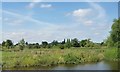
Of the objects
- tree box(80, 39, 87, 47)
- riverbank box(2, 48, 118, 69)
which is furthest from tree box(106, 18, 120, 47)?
tree box(80, 39, 87, 47)

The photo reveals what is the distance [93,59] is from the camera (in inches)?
646

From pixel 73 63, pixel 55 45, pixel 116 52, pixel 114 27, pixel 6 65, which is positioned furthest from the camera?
pixel 55 45

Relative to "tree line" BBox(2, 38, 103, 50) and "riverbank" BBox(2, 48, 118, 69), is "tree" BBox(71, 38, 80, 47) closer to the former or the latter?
"tree line" BBox(2, 38, 103, 50)

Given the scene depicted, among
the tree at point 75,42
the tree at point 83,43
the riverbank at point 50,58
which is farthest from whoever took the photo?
the tree at point 83,43

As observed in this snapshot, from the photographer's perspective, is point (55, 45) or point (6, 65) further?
point (55, 45)

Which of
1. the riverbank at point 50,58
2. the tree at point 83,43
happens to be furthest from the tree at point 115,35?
the tree at point 83,43

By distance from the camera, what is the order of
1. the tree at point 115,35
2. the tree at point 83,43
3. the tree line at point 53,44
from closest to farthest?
the tree at point 115,35 → the tree line at point 53,44 → the tree at point 83,43

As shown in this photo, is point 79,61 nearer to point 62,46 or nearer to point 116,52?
point 116,52

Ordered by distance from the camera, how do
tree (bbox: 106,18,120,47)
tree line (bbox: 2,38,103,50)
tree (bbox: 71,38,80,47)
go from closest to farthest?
tree (bbox: 106,18,120,47) → tree line (bbox: 2,38,103,50) → tree (bbox: 71,38,80,47)

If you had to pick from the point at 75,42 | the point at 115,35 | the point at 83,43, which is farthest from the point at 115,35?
the point at 83,43

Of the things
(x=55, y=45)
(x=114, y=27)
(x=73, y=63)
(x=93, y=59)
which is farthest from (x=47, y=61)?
(x=55, y=45)

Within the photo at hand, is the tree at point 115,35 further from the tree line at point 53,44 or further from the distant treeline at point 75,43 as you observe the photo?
the tree line at point 53,44

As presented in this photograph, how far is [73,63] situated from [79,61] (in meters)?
0.77

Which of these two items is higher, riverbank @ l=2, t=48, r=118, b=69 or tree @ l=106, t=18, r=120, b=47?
tree @ l=106, t=18, r=120, b=47
